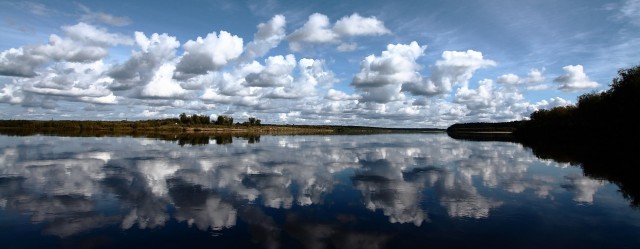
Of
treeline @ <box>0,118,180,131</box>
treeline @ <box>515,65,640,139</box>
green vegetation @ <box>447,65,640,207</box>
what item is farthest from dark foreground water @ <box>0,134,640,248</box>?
treeline @ <box>0,118,180,131</box>

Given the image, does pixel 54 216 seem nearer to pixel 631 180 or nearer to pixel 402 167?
pixel 402 167

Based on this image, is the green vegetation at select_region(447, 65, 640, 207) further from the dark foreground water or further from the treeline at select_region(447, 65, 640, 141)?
the dark foreground water

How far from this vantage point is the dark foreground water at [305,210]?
1326 centimetres

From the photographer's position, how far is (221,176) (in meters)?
27.8

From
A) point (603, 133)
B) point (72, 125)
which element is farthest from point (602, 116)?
point (72, 125)

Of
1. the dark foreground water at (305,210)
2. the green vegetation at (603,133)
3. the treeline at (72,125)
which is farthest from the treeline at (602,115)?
the treeline at (72,125)

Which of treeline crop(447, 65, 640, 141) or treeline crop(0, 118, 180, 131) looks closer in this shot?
treeline crop(447, 65, 640, 141)

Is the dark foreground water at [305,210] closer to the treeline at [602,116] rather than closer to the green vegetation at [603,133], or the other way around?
the green vegetation at [603,133]

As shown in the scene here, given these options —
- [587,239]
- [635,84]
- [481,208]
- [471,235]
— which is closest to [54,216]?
[471,235]

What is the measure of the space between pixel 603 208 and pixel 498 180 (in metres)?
8.91

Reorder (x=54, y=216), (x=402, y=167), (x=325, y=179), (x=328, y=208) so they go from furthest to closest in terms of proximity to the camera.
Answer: (x=402, y=167) < (x=325, y=179) < (x=328, y=208) < (x=54, y=216)

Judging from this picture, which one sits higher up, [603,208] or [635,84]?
[635,84]

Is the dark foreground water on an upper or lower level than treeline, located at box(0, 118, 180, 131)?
lower

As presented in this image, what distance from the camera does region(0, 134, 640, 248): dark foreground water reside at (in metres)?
13.3
